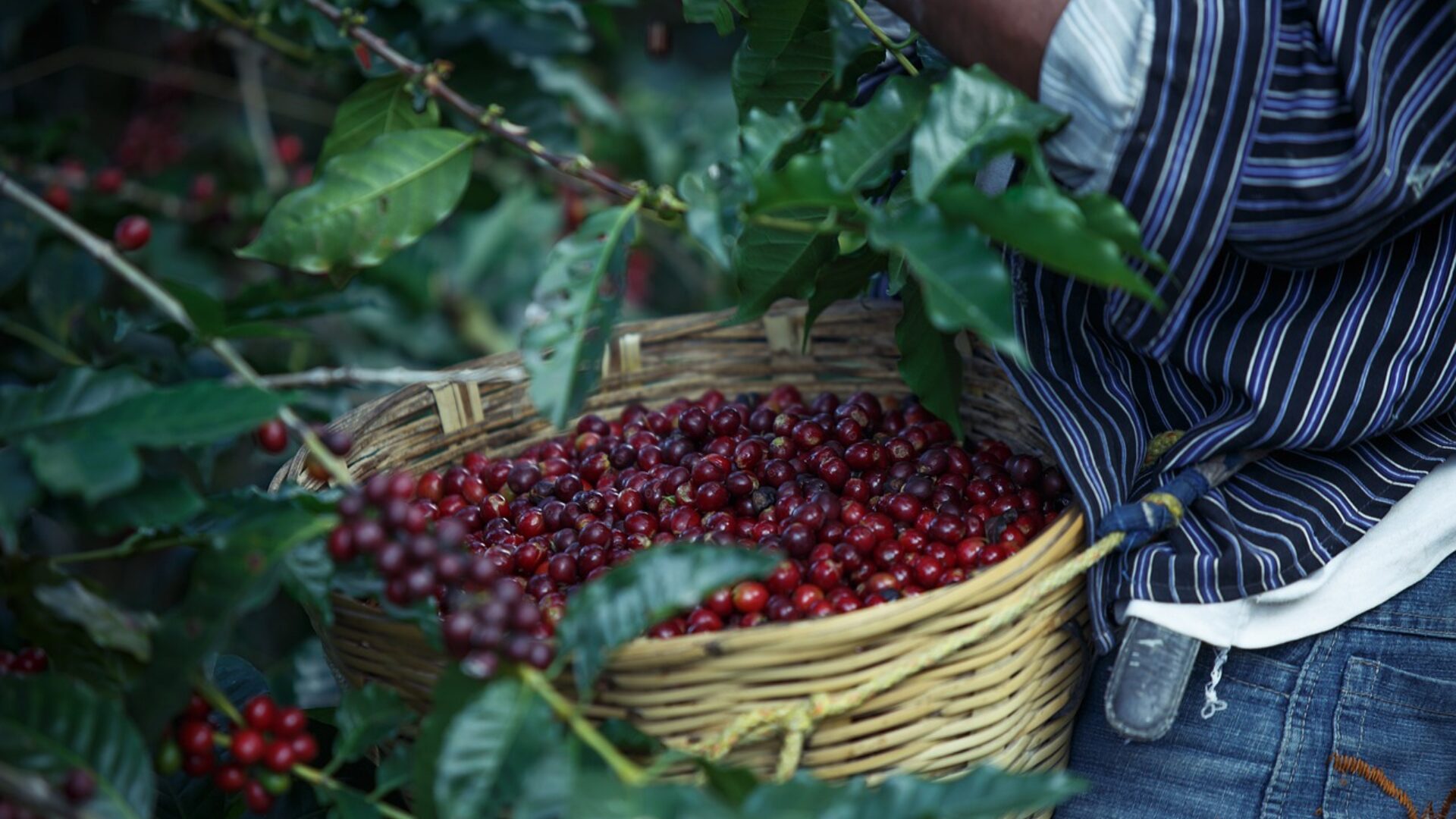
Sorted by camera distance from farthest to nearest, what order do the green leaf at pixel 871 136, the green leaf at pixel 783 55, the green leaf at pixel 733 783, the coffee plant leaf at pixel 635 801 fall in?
the green leaf at pixel 783 55
the green leaf at pixel 871 136
the green leaf at pixel 733 783
the coffee plant leaf at pixel 635 801

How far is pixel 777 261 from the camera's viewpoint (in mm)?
1176

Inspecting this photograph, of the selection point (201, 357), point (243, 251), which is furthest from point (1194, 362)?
point (201, 357)

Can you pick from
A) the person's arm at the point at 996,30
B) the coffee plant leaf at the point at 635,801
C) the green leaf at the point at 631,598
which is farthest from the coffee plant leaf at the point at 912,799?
the person's arm at the point at 996,30

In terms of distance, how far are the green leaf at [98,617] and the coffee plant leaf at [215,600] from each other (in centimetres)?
5

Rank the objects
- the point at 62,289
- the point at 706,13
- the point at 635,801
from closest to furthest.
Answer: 1. the point at 635,801
2. the point at 706,13
3. the point at 62,289

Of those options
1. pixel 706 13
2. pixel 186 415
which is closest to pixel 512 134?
pixel 706 13

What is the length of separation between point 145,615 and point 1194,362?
94 centimetres

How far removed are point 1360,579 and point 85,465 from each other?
1102mm

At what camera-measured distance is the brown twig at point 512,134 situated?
38.8 inches

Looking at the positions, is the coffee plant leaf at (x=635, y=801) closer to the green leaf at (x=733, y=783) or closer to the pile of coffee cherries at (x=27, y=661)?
the green leaf at (x=733, y=783)

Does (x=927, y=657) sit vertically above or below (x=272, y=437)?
below

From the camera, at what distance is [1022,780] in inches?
28.2

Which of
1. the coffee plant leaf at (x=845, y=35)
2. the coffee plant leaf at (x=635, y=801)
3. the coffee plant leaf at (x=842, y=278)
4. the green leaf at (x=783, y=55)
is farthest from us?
the coffee plant leaf at (x=842, y=278)

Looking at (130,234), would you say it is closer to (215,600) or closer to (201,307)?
(201,307)
